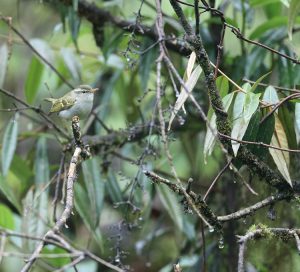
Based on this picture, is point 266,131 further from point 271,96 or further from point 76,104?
point 76,104

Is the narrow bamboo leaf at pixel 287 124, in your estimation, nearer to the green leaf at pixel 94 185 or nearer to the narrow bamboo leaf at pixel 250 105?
the narrow bamboo leaf at pixel 250 105

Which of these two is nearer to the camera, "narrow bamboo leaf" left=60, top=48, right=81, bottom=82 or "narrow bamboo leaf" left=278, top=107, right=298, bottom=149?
"narrow bamboo leaf" left=278, top=107, right=298, bottom=149

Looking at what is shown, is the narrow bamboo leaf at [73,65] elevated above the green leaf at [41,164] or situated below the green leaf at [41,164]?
above

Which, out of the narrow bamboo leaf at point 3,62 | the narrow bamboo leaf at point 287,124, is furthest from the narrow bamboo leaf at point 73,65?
the narrow bamboo leaf at point 287,124

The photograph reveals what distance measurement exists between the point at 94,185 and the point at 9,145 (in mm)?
448

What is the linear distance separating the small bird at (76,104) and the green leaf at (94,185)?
253 millimetres

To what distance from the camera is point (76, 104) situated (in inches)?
105

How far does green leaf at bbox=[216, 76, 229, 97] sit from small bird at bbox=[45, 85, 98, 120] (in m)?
0.80

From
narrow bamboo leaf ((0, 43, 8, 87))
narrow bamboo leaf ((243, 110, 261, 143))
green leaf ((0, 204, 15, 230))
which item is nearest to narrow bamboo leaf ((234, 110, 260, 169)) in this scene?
narrow bamboo leaf ((243, 110, 261, 143))

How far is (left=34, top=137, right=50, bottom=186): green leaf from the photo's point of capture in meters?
3.10

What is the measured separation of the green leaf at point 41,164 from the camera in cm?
310

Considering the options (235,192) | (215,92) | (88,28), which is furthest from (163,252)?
(215,92)

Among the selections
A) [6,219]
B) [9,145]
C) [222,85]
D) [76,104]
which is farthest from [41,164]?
[222,85]

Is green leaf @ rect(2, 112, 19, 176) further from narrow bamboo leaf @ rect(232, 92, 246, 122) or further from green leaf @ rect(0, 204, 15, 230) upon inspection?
narrow bamboo leaf @ rect(232, 92, 246, 122)
